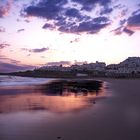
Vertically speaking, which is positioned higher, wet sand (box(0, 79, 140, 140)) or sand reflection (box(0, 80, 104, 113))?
sand reflection (box(0, 80, 104, 113))

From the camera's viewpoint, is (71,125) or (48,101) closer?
(71,125)

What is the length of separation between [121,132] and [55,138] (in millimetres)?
2717

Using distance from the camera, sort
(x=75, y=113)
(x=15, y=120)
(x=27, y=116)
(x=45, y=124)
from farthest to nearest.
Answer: (x=75, y=113)
(x=27, y=116)
(x=15, y=120)
(x=45, y=124)

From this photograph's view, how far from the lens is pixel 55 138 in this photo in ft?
32.1

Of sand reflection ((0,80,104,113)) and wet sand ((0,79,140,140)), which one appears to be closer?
wet sand ((0,79,140,140))

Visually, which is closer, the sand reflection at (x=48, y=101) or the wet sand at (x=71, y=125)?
the wet sand at (x=71, y=125)

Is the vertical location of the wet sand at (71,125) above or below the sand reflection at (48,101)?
below

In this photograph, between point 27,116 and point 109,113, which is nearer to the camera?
point 27,116

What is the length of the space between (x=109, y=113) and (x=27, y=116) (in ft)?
14.8

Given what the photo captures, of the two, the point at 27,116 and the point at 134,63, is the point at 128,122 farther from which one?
the point at 134,63

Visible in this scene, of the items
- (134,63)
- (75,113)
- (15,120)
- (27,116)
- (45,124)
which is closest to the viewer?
(45,124)

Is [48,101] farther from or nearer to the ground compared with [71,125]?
farther from the ground

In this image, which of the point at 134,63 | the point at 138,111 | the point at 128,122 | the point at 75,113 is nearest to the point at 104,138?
the point at 128,122

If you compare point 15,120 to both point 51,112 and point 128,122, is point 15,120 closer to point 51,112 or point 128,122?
point 51,112
